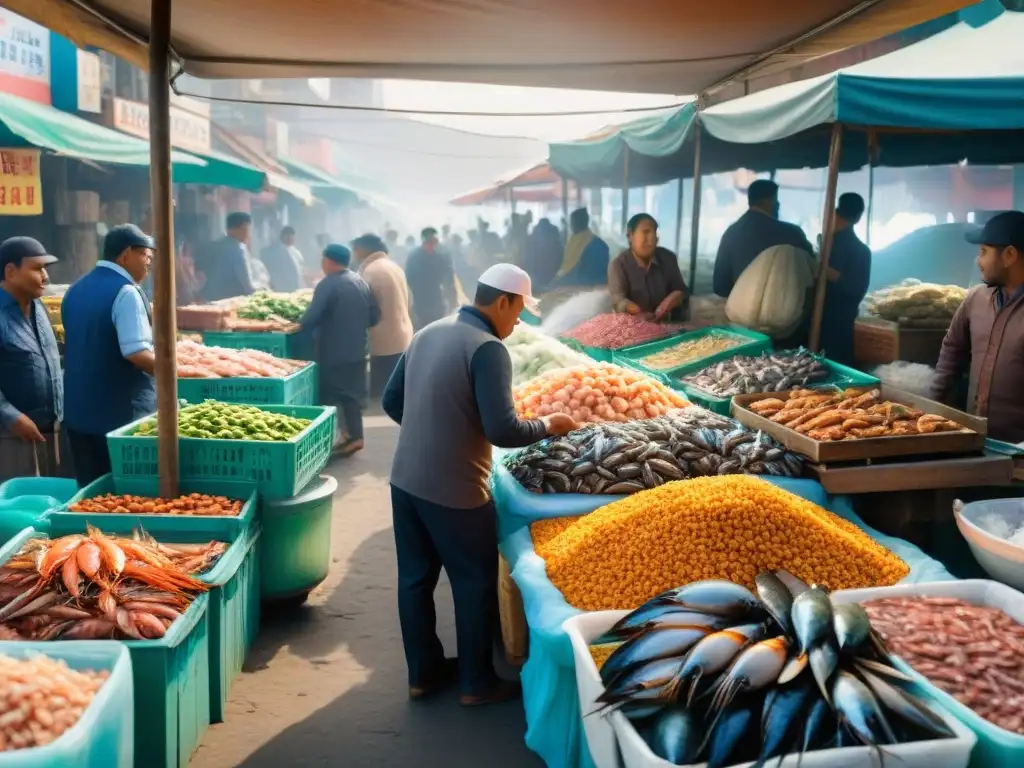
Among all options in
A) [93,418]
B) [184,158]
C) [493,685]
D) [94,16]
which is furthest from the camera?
[184,158]

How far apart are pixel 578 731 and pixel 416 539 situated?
1433mm

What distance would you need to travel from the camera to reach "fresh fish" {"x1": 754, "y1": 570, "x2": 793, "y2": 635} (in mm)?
2418

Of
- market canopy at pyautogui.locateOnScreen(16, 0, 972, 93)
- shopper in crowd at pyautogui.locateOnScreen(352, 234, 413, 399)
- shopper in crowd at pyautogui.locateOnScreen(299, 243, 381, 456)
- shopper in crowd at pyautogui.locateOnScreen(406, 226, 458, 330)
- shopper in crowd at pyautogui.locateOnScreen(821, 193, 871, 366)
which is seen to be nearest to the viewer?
market canopy at pyautogui.locateOnScreen(16, 0, 972, 93)

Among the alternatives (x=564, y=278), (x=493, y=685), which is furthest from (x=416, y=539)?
(x=564, y=278)

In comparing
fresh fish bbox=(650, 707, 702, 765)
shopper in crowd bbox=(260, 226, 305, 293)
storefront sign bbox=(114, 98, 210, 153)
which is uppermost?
storefront sign bbox=(114, 98, 210, 153)

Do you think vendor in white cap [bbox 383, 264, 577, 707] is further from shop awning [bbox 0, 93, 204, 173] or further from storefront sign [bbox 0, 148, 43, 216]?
storefront sign [bbox 0, 148, 43, 216]

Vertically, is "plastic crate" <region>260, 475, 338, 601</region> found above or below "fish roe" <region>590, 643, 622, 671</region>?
below

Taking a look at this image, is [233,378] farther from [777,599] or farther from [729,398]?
[777,599]

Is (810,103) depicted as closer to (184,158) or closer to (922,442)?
(922,442)

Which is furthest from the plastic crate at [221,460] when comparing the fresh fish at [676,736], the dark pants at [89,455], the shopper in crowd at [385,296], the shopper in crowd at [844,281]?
the shopper in crowd at [385,296]

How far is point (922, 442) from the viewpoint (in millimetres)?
4176

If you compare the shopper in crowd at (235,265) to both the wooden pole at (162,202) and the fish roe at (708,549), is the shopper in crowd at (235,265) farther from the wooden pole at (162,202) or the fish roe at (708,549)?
the fish roe at (708,549)

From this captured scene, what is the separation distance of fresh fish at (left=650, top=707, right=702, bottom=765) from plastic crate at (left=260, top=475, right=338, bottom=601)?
3.08 meters

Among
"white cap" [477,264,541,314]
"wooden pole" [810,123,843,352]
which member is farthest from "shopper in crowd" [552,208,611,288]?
"white cap" [477,264,541,314]
